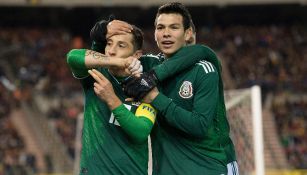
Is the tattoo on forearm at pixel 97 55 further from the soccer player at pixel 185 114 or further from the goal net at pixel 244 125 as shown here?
the goal net at pixel 244 125

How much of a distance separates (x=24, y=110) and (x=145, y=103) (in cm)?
2094

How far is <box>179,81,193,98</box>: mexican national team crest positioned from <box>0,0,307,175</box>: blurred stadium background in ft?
53.3

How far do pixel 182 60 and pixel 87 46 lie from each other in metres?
25.6

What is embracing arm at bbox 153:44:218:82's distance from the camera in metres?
4.29

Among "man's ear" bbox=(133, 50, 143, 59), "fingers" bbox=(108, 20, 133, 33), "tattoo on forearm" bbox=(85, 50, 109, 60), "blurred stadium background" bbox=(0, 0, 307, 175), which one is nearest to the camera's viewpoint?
"tattoo on forearm" bbox=(85, 50, 109, 60)

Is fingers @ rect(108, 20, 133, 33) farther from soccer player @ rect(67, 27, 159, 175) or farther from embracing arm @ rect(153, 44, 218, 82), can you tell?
embracing arm @ rect(153, 44, 218, 82)

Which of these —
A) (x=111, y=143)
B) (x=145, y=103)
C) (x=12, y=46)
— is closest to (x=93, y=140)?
(x=111, y=143)

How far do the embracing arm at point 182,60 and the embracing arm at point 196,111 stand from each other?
150mm

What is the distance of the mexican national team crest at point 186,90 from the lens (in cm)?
430

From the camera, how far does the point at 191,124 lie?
4.13 m

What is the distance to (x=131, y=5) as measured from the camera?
29844 mm

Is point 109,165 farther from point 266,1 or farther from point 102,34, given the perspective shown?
point 266,1

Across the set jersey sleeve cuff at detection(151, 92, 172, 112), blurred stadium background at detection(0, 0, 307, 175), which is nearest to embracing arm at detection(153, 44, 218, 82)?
jersey sleeve cuff at detection(151, 92, 172, 112)

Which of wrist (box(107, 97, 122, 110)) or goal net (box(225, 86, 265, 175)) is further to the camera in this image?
goal net (box(225, 86, 265, 175))
